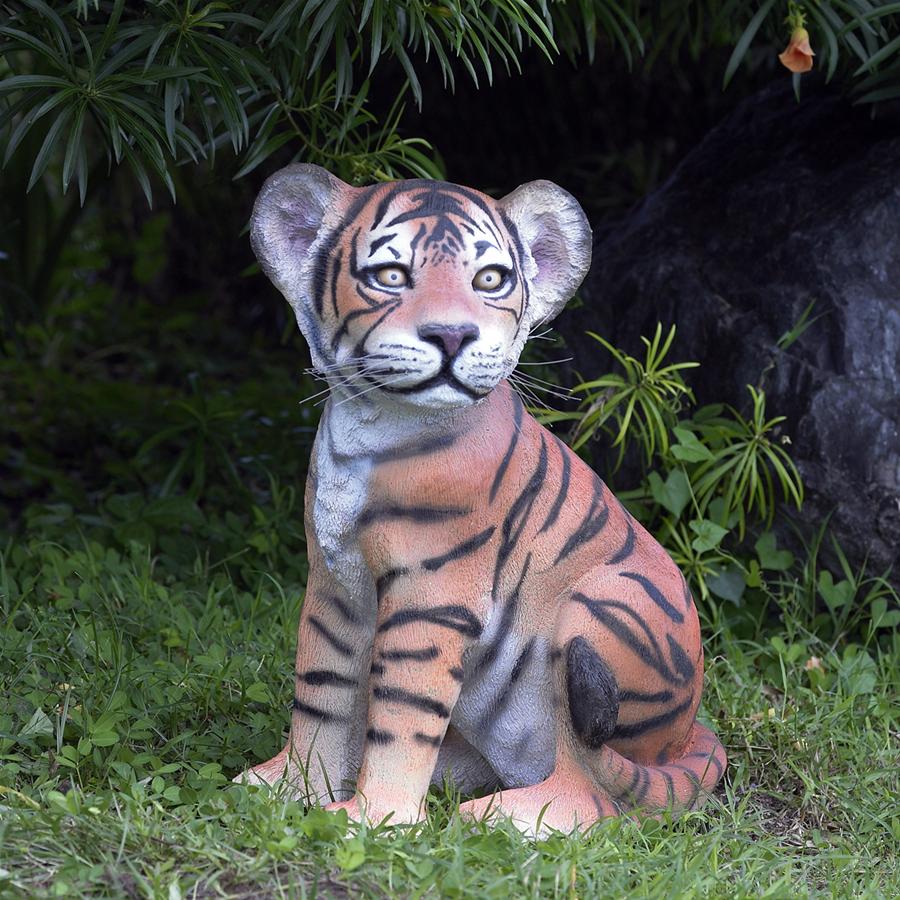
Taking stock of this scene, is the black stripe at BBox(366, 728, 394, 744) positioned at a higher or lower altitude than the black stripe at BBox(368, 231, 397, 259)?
lower

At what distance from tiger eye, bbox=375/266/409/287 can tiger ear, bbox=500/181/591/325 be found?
11.3 inches

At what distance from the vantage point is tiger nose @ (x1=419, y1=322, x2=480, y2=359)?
2406 millimetres

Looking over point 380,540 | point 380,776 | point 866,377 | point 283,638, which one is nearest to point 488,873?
point 380,776

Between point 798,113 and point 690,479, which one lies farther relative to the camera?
point 798,113

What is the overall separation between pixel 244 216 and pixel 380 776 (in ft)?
15.1

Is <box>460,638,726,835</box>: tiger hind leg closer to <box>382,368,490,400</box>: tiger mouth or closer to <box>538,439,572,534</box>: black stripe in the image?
<box>538,439,572,534</box>: black stripe

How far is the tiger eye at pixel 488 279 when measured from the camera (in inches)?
99.6

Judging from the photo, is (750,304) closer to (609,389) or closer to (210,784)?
(609,389)

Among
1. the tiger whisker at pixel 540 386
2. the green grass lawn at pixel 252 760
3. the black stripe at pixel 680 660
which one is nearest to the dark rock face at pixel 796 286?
the tiger whisker at pixel 540 386

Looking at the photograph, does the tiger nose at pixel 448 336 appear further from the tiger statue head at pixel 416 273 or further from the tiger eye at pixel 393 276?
the tiger eye at pixel 393 276

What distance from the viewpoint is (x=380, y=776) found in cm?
259

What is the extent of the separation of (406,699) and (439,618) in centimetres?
17

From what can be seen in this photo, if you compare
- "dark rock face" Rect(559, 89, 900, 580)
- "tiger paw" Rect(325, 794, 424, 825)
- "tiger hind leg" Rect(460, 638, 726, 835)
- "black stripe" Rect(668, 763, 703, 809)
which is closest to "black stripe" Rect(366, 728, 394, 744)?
"tiger paw" Rect(325, 794, 424, 825)

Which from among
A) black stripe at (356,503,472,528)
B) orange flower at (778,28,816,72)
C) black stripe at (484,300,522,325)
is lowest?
black stripe at (356,503,472,528)
